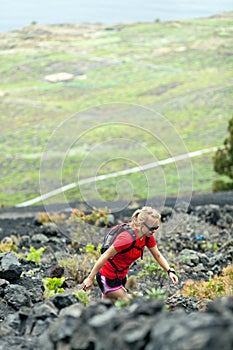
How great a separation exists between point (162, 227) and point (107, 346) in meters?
9.51

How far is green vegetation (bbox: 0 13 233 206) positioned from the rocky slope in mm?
5093

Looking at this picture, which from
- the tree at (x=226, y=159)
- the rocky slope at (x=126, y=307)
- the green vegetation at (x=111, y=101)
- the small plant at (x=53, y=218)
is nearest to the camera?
the rocky slope at (x=126, y=307)

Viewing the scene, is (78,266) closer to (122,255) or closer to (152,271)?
(152,271)

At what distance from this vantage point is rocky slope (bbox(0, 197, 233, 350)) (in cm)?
312

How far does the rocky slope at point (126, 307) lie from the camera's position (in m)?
3.12

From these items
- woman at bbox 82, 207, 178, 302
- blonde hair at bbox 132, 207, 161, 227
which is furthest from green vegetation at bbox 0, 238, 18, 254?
blonde hair at bbox 132, 207, 161, 227

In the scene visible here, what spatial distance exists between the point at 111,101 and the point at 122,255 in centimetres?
3277

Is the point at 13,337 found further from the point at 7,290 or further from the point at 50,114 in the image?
the point at 50,114

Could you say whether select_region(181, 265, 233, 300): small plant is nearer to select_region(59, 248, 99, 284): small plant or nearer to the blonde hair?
select_region(59, 248, 99, 284): small plant

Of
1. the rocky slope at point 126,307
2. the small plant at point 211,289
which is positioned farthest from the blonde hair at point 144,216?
the small plant at point 211,289

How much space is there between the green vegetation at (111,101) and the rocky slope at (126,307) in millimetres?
5093

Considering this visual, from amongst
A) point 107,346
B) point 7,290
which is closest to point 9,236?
point 7,290

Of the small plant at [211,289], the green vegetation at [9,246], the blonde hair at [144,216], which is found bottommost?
the green vegetation at [9,246]

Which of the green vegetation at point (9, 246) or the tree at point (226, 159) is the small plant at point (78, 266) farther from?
the tree at point (226, 159)
